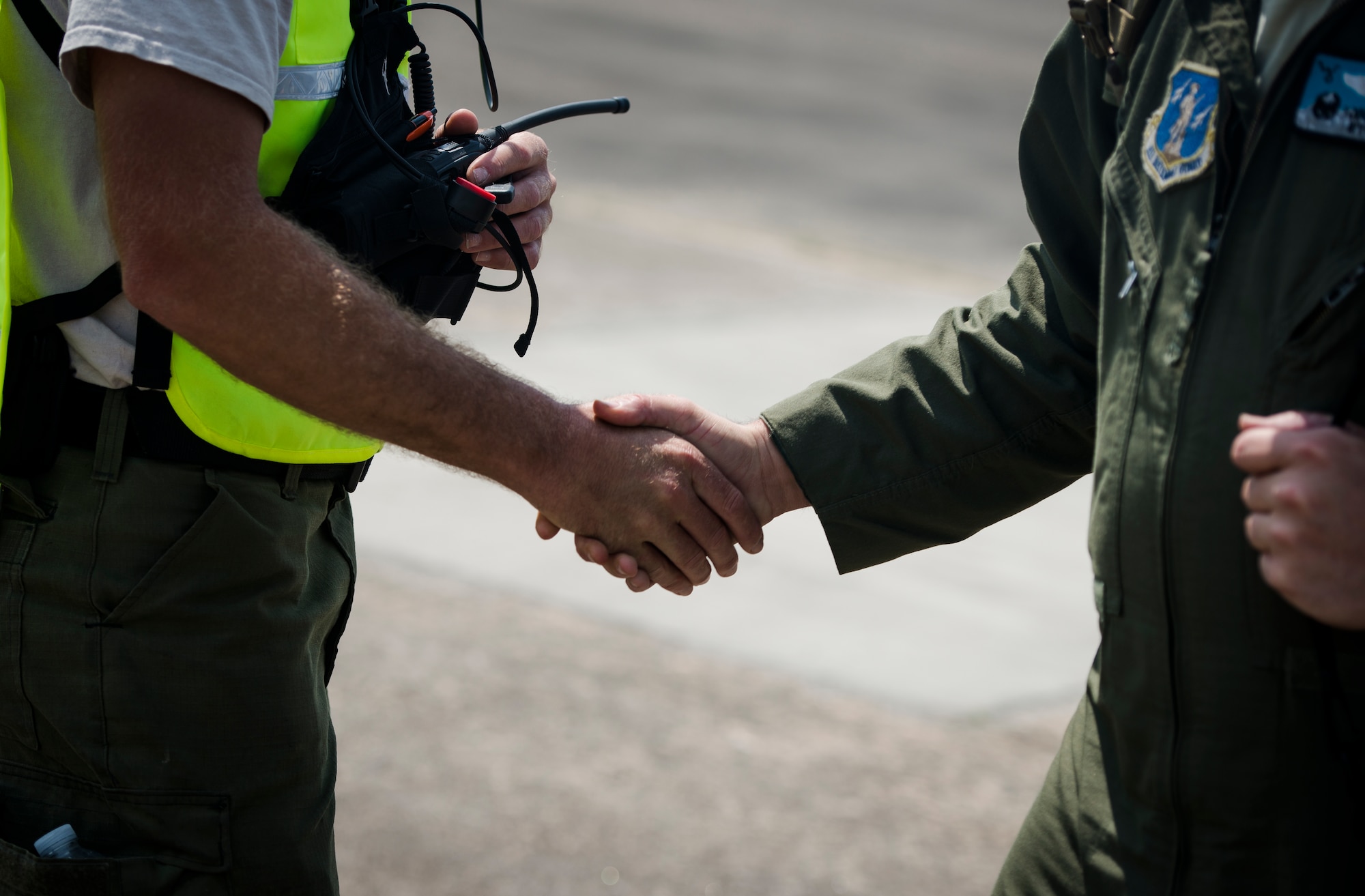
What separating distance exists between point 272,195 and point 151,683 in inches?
27.0

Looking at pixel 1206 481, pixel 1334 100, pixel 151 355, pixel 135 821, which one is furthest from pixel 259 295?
pixel 1334 100

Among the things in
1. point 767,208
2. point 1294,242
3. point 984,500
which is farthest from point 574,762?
point 767,208

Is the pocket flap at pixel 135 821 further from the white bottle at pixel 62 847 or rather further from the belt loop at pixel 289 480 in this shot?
the belt loop at pixel 289 480

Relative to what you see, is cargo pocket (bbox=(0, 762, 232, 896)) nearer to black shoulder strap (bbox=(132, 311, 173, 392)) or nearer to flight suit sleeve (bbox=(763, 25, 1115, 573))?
black shoulder strap (bbox=(132, 311, 173, 392))

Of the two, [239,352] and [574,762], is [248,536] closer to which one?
[239,352]

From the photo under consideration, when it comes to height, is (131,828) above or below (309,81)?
below

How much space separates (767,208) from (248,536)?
7974 millimetres

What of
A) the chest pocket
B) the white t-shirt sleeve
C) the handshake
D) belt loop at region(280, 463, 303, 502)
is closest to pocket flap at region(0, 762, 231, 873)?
belt loop at region(280, 463, 303, 502)

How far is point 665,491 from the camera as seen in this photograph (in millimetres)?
2242

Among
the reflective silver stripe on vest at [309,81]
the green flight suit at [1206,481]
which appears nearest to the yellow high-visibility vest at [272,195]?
the reflective silver stripe on vest at [309,81]

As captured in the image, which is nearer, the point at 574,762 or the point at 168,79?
the point at 168,79

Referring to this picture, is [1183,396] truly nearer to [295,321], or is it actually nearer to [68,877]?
[295,321]

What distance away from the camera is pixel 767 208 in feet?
31.5

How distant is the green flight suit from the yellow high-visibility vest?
3.19ft
